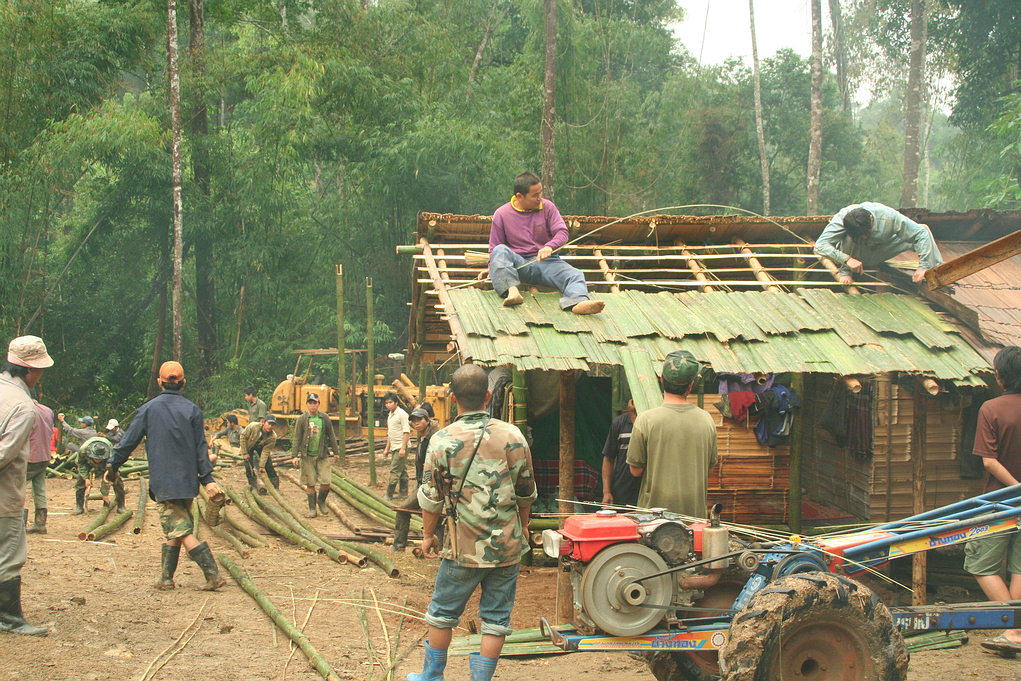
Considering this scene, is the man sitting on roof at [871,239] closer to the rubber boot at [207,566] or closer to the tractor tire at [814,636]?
the tractor tire at [814,636]

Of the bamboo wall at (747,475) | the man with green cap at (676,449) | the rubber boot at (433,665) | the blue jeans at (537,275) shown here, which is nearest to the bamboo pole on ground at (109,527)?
the blue jeans at (537,275)

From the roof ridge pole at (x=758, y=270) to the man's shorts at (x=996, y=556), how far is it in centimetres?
379

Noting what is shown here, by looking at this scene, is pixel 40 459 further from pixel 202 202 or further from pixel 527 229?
pixel 202 202

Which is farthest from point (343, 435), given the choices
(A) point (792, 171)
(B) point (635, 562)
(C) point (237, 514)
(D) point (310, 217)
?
(A) point (792, 171)

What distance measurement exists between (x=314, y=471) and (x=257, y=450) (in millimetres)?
1927

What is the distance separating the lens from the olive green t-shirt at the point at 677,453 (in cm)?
556

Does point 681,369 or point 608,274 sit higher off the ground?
point 608,274

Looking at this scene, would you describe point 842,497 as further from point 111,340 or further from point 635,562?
point 111,340

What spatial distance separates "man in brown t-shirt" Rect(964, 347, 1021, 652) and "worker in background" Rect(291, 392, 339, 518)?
9.82m

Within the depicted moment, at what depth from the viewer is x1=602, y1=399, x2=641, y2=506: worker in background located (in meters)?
6.88

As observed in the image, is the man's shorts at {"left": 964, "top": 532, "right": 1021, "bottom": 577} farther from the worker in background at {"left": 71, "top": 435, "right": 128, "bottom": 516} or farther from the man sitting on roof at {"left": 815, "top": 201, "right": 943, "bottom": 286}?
the worker in background at {"left": 71, "top": 435, "right": 128, "bottom": 516}

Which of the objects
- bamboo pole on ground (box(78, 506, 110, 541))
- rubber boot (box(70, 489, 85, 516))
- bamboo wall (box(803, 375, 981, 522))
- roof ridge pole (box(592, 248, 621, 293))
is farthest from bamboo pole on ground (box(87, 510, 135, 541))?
bamboo wall (box(803, 375, 981, 522))

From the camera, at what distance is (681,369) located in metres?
5.46

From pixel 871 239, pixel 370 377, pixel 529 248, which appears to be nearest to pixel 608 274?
pixel 529 248
